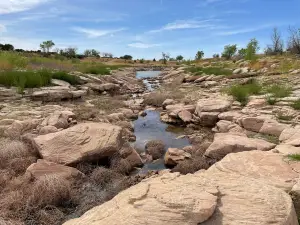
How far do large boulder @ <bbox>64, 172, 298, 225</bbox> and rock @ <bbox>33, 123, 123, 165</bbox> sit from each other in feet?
9.22

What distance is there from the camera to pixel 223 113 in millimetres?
11023

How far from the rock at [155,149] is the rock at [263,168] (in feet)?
9.23

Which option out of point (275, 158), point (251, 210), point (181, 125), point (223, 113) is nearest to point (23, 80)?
point (181, 125)

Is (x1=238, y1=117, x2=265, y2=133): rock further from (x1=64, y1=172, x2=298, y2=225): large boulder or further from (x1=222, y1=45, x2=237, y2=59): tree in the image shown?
(x1=222, y1=45, x2=237, y2=59): tree

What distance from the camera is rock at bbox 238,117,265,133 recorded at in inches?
360

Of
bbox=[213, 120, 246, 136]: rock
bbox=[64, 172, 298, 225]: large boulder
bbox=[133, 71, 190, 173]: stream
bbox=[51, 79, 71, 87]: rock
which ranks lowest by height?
bbox=[133, 71, 190, 173]: stream

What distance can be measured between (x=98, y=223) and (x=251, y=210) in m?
1.81

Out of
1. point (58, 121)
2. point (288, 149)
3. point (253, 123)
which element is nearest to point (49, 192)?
point (58, 121)

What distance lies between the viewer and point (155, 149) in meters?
8.27

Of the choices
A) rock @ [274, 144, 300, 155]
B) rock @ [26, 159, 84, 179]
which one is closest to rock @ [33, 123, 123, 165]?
rock @ [26, 159, 84, 179]

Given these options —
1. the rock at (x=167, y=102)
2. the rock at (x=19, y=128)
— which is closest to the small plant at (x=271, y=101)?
the rock at (x=167, y=102)

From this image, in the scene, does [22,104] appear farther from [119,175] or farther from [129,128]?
[119,175]

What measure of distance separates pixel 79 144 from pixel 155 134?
14.7 feet

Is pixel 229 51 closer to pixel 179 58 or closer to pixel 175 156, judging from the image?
pixel 179 58
